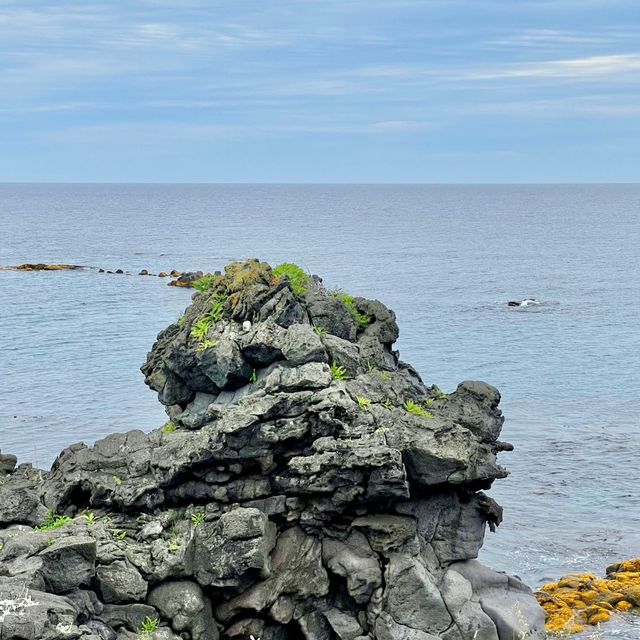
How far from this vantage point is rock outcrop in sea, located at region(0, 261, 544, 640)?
22.4 metres

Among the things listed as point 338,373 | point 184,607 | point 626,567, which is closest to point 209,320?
point 338,373

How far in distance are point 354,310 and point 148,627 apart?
11.3m

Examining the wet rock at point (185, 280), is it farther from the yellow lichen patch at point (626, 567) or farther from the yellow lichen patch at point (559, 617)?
the yellow lichen patch at point (559, 617)

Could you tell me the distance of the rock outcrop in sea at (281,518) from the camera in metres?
22.4

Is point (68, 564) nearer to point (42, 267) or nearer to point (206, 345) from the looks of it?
point (206, 345)

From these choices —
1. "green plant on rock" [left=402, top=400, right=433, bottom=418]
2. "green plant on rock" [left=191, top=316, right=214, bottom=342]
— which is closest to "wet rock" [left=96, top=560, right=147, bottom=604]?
"green plant on rock" [left=191, top=316, right=214, bottom=342]

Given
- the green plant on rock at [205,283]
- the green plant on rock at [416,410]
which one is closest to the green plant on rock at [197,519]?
the green plant on rock at [416,410]

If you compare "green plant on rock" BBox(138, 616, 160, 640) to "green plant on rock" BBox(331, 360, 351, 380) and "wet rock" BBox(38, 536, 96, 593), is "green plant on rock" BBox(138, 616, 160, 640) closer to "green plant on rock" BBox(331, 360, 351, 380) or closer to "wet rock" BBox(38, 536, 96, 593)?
"wet rock" BBox(38, 536, 96, 593)

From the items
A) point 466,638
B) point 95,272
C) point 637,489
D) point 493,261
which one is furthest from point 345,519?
point 493,261

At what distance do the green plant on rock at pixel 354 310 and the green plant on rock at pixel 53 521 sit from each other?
9838 mm

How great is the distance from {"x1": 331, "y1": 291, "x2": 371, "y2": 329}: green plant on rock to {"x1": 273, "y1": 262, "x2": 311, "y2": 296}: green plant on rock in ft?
3.16

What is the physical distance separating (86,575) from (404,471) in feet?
24.1

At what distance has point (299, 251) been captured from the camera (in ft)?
475

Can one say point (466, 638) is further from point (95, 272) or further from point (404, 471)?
point (95, 272)
